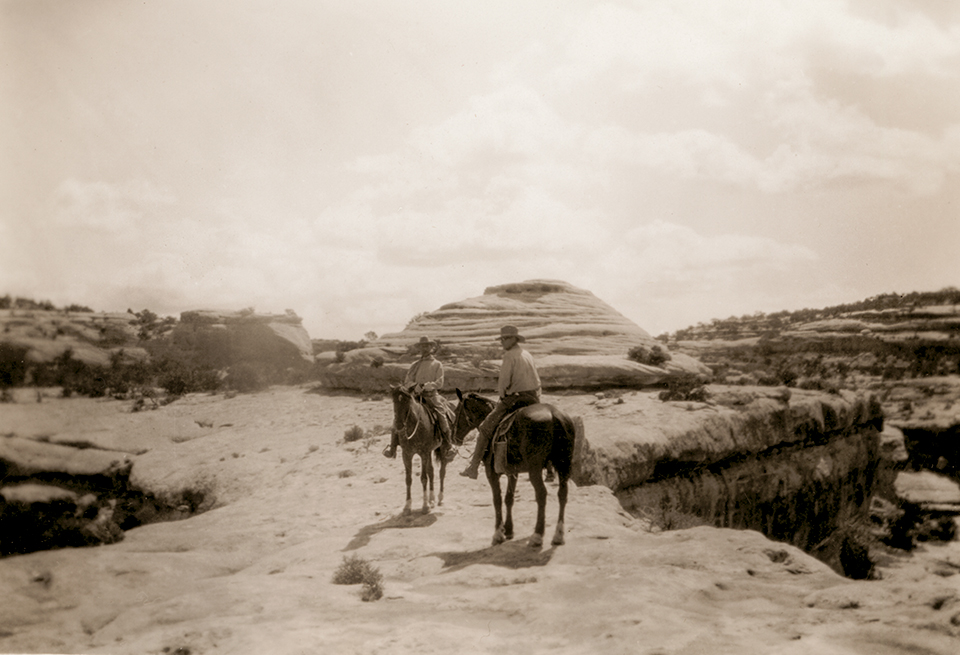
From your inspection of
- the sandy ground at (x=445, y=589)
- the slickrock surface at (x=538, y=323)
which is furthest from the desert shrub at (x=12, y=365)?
the slickrock surface at (x=538, y=323)

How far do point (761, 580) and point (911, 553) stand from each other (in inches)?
628

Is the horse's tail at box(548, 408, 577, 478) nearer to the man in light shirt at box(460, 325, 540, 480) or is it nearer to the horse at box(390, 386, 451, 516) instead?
the man in light shirt at box(460, 325, 540, 480)

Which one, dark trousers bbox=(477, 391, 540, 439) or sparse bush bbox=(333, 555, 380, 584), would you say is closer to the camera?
sparse bush bbox=(333, 555, 380, 584)

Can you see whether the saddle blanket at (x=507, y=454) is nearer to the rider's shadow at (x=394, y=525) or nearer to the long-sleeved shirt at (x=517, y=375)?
the long-sleeved shirt at (x=517, y=375)

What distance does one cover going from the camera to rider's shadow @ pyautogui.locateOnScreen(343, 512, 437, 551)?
7.77 m

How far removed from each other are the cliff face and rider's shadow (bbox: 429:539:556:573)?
10.8ft

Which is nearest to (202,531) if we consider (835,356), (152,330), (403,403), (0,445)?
(403,403)

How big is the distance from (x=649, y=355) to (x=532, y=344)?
13.0 feet

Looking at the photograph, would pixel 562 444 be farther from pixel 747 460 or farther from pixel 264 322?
pixel 264 322

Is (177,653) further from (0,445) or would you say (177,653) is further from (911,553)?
(911,553)

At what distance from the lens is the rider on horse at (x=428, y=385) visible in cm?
924

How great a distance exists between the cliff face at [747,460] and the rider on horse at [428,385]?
7.95ft

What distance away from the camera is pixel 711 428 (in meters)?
14.1

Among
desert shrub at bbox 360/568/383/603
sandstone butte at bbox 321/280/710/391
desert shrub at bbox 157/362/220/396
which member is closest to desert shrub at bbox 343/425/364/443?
sandstone butte at bbox 321/280/710/391
